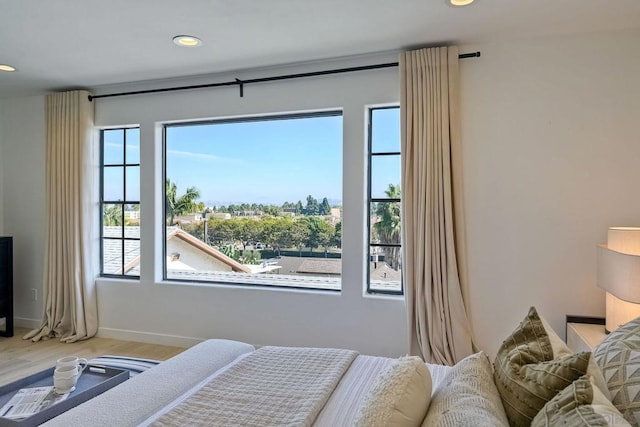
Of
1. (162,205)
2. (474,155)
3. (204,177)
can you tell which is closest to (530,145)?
(474,155)

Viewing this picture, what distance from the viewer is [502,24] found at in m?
2.68

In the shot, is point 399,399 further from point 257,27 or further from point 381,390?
point 257,27

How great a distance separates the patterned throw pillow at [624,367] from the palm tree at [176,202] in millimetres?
3581

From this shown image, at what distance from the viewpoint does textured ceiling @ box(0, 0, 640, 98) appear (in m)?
2.42

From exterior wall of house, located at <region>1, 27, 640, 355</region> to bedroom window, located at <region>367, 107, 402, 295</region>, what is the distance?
13 cm

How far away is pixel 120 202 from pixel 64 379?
2.46 metres

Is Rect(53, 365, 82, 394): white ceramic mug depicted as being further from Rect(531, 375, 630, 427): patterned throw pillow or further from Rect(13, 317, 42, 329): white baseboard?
Rect(13, 317, 42, 329): white baseboard

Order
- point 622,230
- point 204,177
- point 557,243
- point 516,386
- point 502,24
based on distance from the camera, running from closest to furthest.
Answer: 1. point 516,386
2. point 622,230
3. point 502,24
4. point 557,243
5. point 204,177

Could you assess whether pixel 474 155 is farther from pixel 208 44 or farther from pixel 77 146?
pixel 77 146

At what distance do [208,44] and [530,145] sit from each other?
2.43m

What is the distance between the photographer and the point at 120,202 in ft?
13.9

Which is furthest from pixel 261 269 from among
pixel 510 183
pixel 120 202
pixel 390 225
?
pixel 510 183

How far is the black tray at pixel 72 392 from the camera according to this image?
1747 millimetres

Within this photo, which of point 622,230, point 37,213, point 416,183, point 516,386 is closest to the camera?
point 516,386
